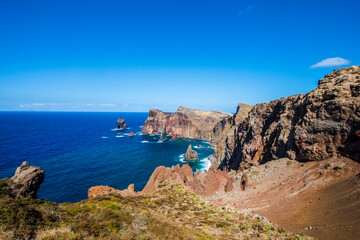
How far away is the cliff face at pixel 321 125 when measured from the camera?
28922mm

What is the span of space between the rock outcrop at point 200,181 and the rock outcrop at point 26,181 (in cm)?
2222

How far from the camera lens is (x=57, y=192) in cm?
6075

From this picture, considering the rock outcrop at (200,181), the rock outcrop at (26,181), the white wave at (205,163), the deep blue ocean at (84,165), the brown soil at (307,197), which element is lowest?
the white wave at (205,163)

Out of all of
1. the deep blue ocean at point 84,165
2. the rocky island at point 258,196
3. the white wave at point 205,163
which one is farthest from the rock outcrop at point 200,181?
the white wave at point 205,163

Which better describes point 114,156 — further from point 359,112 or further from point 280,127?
point 359,112

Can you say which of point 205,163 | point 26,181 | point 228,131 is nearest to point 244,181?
point 26,181

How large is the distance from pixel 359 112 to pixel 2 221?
144 feet

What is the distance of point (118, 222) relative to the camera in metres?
15.8

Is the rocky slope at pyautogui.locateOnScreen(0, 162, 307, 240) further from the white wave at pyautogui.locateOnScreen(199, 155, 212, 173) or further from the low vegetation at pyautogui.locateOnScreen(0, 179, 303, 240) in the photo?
the white wave at pyautogui.locateOnScreen(199, 155, 212, 173)

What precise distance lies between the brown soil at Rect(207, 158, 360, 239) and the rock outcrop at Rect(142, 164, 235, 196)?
201 centimetres

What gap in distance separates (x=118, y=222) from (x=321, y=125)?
123 feet

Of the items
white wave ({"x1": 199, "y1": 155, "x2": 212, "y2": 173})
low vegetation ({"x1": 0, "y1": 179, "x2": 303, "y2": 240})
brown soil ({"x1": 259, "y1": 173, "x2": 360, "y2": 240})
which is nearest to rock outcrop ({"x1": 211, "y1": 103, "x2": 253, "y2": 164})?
white wave ({"x1": 199, "y1": 155, "x2": 212, "y2": 173})

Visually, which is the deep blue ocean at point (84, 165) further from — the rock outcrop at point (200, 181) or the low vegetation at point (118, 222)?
the low vegetation at point (118, 222)

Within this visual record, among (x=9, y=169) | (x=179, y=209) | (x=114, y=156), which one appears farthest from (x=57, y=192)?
(x=179, y=209)
